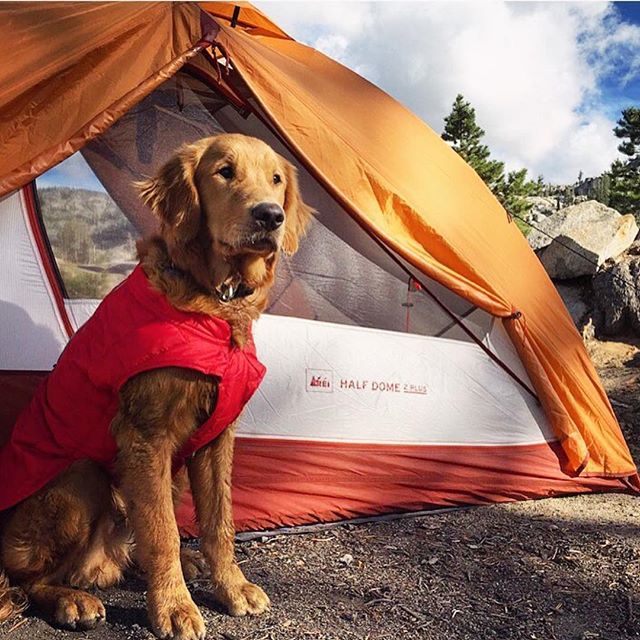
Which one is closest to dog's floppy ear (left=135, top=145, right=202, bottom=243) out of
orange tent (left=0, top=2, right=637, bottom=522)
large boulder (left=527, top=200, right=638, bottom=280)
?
A: orange tent (left=0, top=2, right=637, bottom=522)

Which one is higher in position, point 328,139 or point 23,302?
point 328,139

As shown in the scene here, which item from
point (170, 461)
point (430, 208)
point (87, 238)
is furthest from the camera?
point (430, 208)

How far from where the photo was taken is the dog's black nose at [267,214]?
2396 mm

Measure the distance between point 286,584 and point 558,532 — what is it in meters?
1.38

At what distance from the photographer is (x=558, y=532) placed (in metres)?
3.29

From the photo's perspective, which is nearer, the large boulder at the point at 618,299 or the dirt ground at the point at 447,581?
the dirt ground at the point at 447,581

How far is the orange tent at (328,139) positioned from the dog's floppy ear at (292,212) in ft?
0.78

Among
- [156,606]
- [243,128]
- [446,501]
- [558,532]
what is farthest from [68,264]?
[558,532]

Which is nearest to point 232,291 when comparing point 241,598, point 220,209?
point 220,209

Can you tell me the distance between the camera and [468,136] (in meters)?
26.5

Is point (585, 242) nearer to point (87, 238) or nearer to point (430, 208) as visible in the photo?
point (430, 208)

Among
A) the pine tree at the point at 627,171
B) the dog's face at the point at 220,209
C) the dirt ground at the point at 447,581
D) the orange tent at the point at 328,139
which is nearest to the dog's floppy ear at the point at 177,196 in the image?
the dog's face at the point at 220,209

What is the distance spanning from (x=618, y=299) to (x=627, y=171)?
23.3 meters

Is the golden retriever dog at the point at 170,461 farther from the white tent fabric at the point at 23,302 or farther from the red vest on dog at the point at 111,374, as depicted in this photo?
the white tent fabric at the point at 23,302
